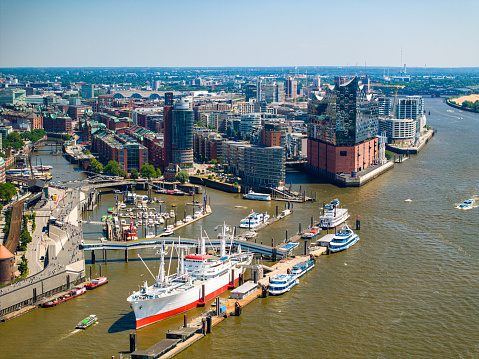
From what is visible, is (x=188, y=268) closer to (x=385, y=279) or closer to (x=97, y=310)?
(x=97, y=310)

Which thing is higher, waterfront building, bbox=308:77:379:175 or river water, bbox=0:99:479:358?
waterfront building, bbox=308:77:379:175

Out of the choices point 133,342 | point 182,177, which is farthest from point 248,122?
point 133,342

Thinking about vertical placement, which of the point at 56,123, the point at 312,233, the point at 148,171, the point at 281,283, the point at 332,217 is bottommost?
the point at 312,233

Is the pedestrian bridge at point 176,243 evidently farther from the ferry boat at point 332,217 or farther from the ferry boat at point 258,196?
the ferry boat at point 258,196

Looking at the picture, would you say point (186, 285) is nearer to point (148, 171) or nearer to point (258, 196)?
point (258, 196)

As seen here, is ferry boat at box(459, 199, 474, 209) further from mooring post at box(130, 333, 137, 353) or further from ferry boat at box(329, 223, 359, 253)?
mooring post at box(130, 333, 137, 353)

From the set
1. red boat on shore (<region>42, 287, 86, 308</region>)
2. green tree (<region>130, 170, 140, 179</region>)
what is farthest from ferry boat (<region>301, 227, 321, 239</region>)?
green tree (<region>130, 170, 140, 179</region>)
